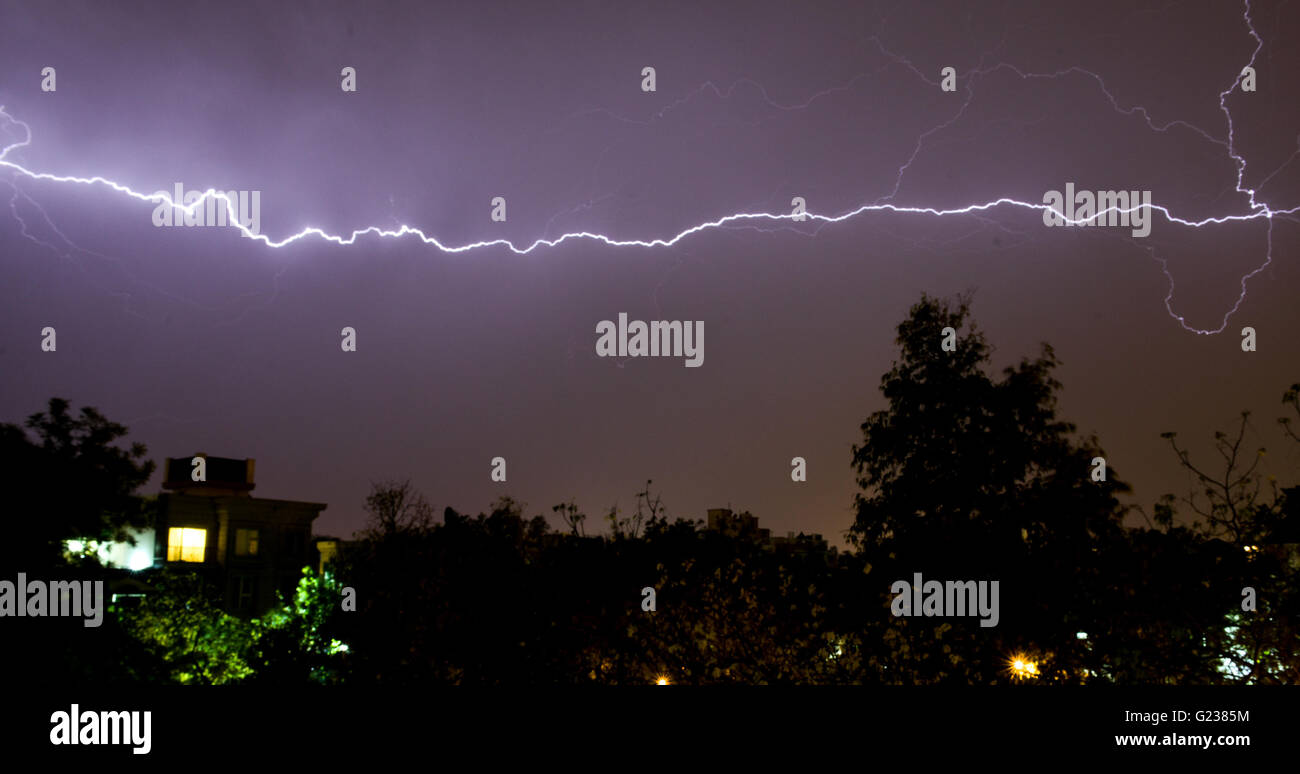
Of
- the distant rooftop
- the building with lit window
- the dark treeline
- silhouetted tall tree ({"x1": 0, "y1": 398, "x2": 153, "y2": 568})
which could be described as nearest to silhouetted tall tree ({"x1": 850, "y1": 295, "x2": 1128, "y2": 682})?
the dark treeline

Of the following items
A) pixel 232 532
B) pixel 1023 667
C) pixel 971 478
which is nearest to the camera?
pixel 1023 667

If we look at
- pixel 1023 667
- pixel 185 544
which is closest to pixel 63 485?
pixel 1023 667

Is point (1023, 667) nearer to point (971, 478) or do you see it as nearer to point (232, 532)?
point (971, 478)

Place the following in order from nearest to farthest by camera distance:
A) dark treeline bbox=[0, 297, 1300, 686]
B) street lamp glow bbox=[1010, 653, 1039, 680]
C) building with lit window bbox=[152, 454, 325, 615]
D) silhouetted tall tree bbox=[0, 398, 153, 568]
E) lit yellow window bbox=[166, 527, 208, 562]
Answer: dark treeline bbox=[0, 297, 1300, 686]
street lamp glow bbox=[1010, 653, 1039, 680]
silhouetted tall tree bbox=[0, 398, 153, 568]
lit yellow window bbox=[166, 527, 208, 562]
building with lit window bbox=[152, 454, 325, 615]

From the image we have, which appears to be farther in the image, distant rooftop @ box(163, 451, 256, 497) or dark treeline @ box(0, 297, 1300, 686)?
distant rooftop @ box(163, 451, 256, 497)

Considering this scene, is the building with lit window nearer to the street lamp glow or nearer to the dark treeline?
the dark treeline

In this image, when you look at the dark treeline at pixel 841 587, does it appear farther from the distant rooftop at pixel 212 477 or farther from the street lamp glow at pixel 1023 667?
the distant rooftop at pixel 212 477

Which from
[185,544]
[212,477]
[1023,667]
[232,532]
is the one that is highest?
[212,477]

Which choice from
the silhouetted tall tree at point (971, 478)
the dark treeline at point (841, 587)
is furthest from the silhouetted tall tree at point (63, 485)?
the silhouetted tall tree at point (971, 478)

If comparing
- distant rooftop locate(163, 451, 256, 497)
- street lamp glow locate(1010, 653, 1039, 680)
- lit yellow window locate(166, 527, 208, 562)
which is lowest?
lit yellow window locate(166, 527, 208, 562)
